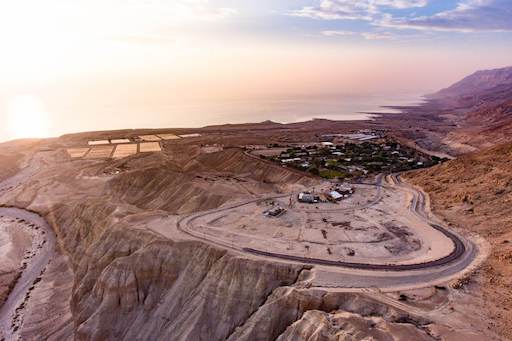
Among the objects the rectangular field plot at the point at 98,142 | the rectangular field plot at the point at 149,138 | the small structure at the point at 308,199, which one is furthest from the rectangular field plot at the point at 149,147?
the small structure at the point at 308,199

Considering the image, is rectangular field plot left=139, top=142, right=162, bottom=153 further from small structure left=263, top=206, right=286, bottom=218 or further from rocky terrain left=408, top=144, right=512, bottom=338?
rocky terrain left=408, top=144, right=512, bottom=338

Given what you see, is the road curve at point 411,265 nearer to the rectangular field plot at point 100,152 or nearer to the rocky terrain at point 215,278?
the rocky terrain at point 215,278

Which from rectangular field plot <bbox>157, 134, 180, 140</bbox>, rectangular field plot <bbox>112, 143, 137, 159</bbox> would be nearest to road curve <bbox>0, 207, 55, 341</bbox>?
rectangular field plot <bbox>112, 143, 137, 159</bbox>

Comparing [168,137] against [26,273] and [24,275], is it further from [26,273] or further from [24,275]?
[24,275]

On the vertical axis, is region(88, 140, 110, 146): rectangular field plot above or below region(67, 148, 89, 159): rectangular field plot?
above

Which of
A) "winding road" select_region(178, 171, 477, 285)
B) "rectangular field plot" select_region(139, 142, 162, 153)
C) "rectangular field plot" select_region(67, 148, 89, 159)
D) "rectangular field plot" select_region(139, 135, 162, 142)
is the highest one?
"winding road" select_region(178, 171, 477, 285)

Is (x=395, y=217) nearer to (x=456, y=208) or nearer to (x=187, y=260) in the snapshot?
(x=456, y=208)

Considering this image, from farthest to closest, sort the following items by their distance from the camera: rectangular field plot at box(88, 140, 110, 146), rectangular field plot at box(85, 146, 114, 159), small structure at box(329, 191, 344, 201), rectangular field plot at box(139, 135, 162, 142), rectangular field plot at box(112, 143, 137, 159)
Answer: rectangular field plot at box(139, 135, 162, 142)
rectangular field plot at box(88, 140, 110, 146)
rectangular field plot at box(85, 146, 114, 159)
rectangular field plot at box(112, 143, 137, 159)
small structure at box(329, 191, 344, 201)
